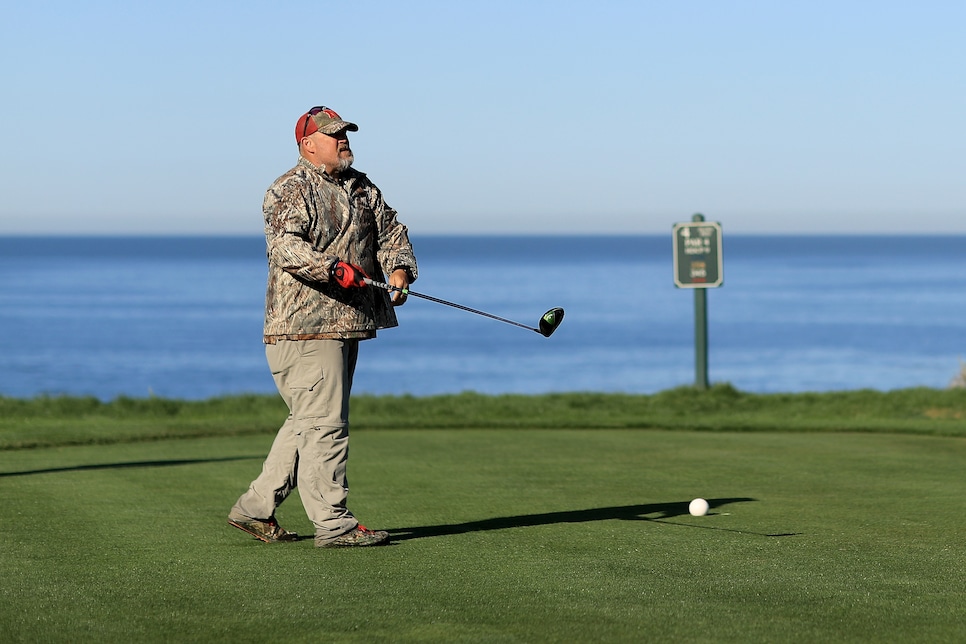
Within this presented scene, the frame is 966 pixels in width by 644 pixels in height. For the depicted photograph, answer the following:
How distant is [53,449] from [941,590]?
754 centimetres

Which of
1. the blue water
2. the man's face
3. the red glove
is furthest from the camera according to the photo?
the blue water

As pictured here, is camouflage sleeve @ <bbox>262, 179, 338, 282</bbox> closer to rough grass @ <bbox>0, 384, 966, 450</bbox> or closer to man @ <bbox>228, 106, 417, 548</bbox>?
man @ <bbox>228, 106, 417, 548</bbox>

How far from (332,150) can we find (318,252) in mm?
489

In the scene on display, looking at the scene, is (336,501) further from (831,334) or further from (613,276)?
(613,276)

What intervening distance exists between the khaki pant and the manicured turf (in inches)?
8.0

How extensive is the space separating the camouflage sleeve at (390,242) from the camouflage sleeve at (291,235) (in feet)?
1.44

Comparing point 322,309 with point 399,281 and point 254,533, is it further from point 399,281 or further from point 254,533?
point 254,533

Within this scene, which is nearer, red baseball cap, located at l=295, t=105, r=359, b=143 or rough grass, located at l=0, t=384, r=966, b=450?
red baseball cap, located at l=295, t=105, r=359, b=143

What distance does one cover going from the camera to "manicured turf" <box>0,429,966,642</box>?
466 cm

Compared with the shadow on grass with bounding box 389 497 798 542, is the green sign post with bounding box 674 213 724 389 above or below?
above

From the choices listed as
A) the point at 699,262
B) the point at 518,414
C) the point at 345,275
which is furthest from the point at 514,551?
the point at 699,262

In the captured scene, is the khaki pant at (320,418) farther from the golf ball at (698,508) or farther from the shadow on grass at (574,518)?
the golf ball at (698,508)

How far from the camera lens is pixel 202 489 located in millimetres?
8398

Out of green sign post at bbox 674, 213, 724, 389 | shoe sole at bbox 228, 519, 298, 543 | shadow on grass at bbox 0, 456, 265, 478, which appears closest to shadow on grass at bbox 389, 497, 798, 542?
shoe sole at bbox 228, 519, 298, 543
